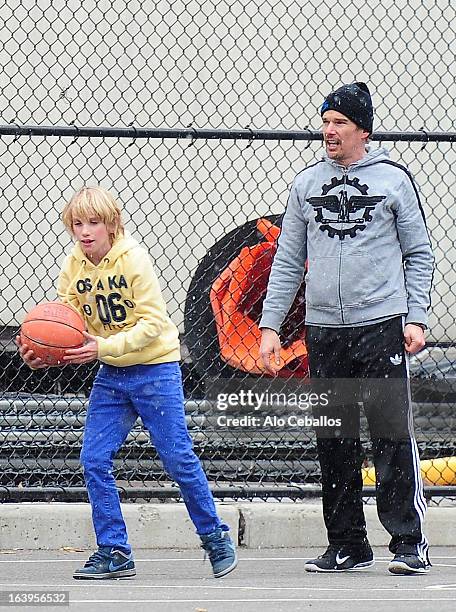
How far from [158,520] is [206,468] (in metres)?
1.00

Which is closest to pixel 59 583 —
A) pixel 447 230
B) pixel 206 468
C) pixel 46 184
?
pixel 206 468

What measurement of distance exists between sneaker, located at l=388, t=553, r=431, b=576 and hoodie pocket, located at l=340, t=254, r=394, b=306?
105 cm

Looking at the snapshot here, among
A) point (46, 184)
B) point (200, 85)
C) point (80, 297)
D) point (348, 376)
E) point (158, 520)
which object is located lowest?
point (158, 520)

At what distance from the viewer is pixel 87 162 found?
810 cm

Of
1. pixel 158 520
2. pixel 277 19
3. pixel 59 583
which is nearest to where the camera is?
pixel 59 583

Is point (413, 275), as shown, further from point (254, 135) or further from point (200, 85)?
point (200, 85)

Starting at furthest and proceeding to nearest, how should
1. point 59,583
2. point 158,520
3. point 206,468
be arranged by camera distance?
point 206,468, point 158,520, point 59,583

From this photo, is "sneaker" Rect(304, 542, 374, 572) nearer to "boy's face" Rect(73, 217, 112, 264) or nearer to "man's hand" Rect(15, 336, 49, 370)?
"man's hand" Rect(15, 336, 49, 370)

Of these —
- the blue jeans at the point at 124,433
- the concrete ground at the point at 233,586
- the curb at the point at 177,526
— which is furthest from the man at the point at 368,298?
the curb at the point at 177,526

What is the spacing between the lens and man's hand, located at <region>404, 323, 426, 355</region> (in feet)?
18.0

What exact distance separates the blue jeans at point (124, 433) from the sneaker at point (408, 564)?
74 cm

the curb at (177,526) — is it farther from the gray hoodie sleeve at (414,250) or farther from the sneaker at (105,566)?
the gray hoodie sleeve at (414,250)

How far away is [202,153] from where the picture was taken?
329 inches

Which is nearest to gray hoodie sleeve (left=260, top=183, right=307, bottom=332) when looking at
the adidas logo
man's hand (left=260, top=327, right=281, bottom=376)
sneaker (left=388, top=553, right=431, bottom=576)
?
man's hand (left=260, top=327, right=281, bottom=376)
